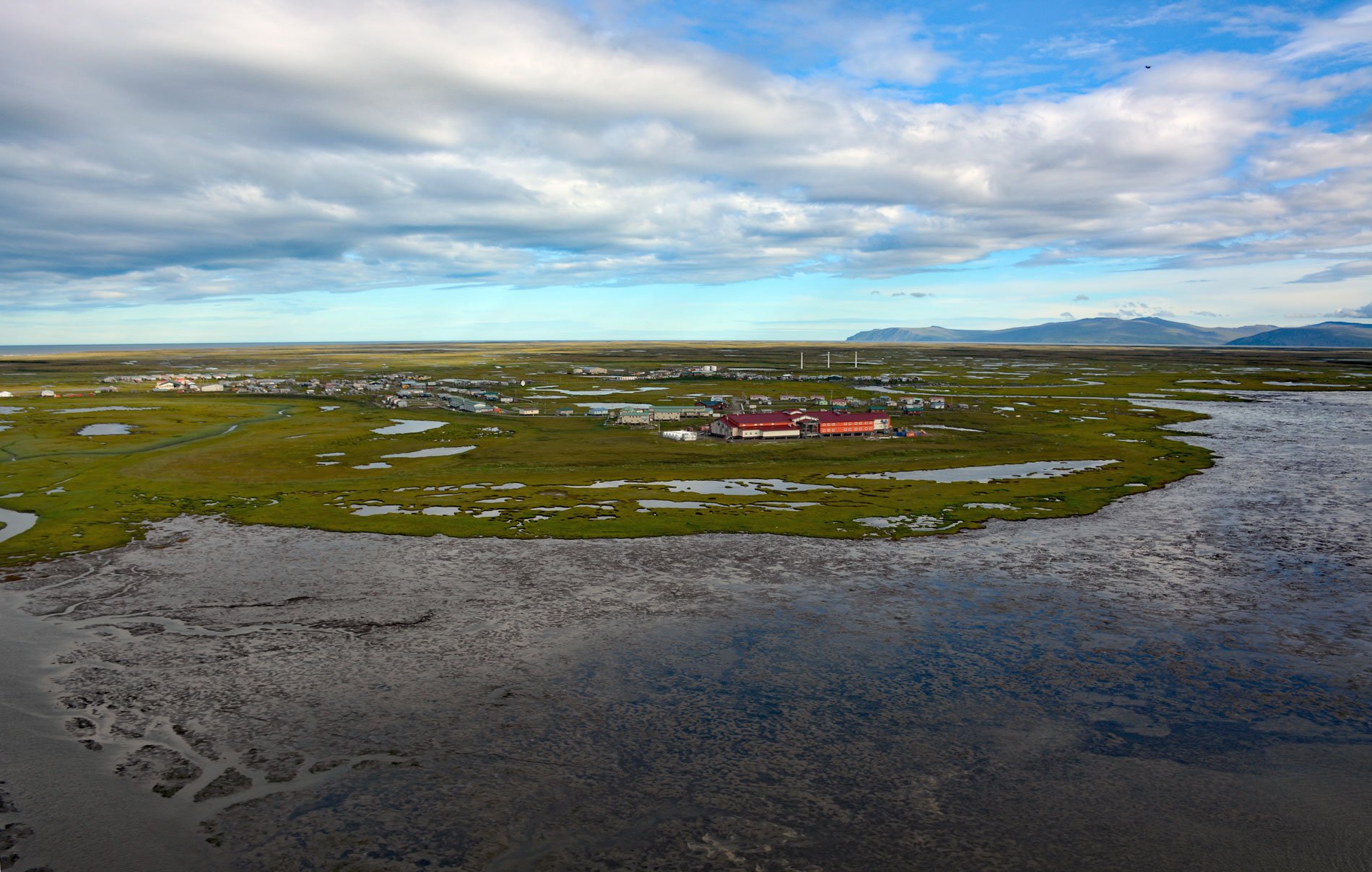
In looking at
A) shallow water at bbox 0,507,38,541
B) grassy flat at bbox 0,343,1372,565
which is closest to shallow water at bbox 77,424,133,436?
grassy flat at bbox 0,343,1372,565

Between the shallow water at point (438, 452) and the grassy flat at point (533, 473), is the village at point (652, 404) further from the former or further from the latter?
the shallow water at point (438, 452)

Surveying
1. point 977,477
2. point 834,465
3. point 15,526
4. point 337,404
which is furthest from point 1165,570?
point 337,404

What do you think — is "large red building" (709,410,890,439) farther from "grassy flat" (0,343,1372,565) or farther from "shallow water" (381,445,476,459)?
"shallow water" (381,445,476,459)

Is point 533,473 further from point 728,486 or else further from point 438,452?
point 728,486

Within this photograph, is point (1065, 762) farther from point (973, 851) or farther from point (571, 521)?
point (571, 521)

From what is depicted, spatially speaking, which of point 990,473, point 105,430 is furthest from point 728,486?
point 105,430

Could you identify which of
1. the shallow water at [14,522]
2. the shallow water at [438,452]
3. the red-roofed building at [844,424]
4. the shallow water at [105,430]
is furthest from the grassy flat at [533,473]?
the red-roofed building at [844,424]
